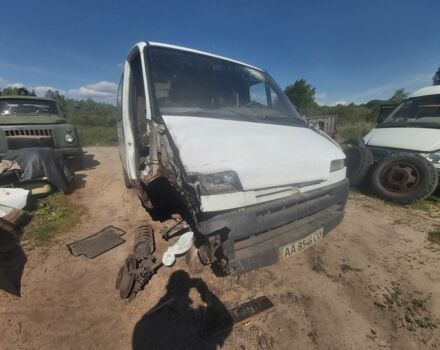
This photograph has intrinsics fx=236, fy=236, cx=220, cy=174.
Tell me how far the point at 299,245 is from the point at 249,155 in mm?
1095

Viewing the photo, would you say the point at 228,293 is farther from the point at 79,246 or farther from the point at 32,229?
A: the point at 32,229

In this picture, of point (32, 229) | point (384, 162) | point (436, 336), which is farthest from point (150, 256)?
point (384, 162)

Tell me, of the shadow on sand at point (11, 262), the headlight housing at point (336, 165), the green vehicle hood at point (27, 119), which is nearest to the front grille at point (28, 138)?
the green vehicle hood at point (27, 119)

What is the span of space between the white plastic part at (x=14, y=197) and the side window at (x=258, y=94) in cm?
402

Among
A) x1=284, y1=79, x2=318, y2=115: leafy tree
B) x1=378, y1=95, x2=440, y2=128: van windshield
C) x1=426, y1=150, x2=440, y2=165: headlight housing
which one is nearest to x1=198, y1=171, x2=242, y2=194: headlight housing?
x1=426, y1=150, x2=440, y2=165: headlight housing

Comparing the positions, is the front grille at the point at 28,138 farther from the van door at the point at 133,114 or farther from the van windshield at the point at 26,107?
the van door at the point at 133,114

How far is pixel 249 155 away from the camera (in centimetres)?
213

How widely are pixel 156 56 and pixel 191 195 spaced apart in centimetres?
199

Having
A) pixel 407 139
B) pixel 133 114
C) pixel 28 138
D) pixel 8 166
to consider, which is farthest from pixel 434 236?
pixel 28 138

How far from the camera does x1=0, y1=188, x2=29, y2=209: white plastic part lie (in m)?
3.72

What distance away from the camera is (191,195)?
1894mm

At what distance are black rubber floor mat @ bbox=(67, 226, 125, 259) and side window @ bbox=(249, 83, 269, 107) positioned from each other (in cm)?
281

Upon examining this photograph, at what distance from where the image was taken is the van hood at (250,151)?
2.00 metres

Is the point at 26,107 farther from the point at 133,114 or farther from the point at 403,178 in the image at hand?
the point at 403,178
